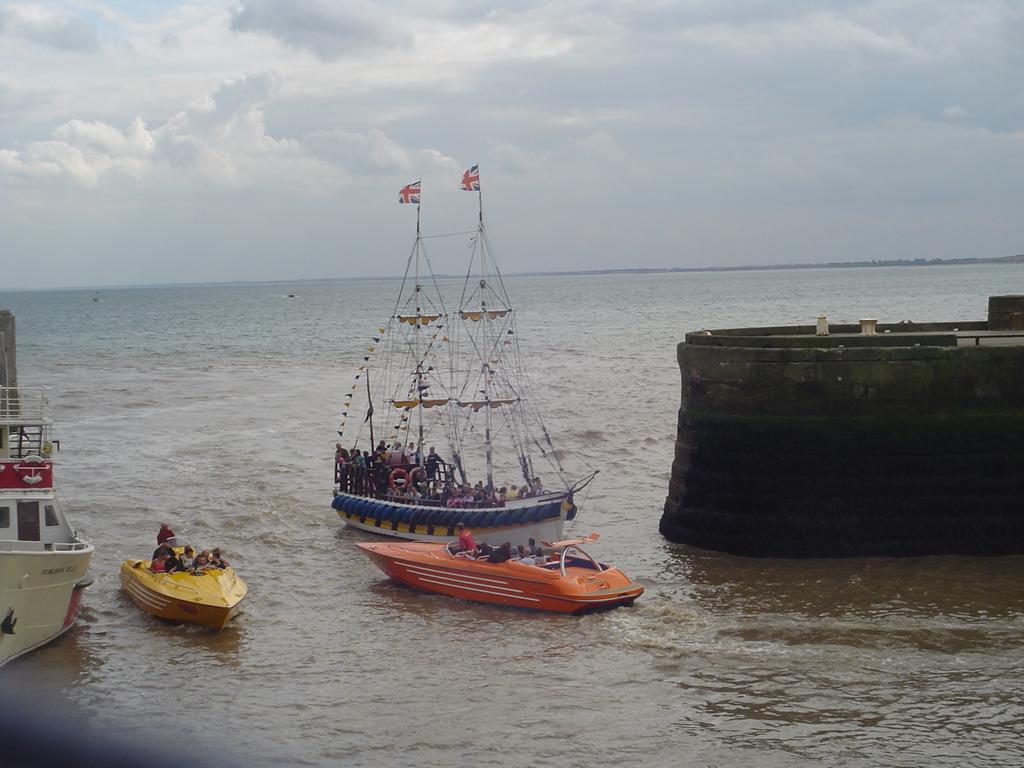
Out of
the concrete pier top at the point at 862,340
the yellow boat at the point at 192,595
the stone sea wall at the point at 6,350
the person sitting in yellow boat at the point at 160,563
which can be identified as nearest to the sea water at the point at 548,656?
the yellow boat at the point at 192,595

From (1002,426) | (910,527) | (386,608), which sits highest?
(1002,426)

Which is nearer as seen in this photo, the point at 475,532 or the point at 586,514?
the point at 475,532

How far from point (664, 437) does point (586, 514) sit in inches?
457

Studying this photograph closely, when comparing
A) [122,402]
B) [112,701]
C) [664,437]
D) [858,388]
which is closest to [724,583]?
[858,388]

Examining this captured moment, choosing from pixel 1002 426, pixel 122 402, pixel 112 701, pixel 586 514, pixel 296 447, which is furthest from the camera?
pixel 122 402

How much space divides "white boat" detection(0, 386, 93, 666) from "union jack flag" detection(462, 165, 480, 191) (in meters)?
10.6

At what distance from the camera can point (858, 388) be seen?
19.5 m

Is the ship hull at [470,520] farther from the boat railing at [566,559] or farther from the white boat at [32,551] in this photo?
the white boat at [32,551]

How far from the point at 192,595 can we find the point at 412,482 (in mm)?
8736

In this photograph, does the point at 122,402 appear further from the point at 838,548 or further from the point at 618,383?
the point at 838,548

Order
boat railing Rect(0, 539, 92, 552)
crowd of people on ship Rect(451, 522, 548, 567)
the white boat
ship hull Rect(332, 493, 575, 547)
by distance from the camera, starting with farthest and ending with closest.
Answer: ship hull Rect(332, 493, 575, 547) < crowd of people on ship Rect(451, 522, 548, 567) < boat railing Rect(0, 539, 92, 552) < the white boat

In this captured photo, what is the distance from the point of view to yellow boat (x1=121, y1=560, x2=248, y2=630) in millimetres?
17594

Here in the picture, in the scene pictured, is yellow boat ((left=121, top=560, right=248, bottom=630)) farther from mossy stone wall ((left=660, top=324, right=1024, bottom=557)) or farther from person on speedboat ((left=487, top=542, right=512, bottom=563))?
mossy stone wall ((left=660, top=324, right=1024, bottom=557))

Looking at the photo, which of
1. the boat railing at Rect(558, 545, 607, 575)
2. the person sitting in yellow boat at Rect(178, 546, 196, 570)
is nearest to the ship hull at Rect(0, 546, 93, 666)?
the person sitting in yellow boat at Rect(178, 546, 196, 570)
